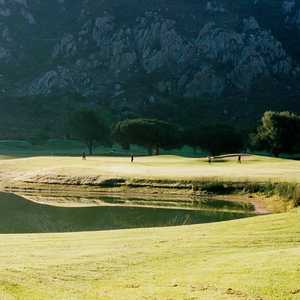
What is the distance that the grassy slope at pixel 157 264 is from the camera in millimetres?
15375

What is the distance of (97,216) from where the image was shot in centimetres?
4700

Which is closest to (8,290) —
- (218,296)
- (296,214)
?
(218,296)

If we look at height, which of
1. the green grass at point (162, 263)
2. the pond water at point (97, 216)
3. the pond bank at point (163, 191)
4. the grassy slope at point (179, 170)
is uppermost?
the grassy slope at point (179, 170)

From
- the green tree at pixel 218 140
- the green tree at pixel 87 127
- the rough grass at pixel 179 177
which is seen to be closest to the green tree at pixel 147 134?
the green tree at pixel 218 140

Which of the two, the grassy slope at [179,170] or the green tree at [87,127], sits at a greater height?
the green tree at [87,127]

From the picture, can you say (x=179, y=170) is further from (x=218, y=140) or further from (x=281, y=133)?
(x=218, y=140)

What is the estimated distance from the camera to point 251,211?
49.3 m

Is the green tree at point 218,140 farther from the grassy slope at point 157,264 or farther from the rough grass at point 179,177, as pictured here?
the grassy slope at point 157,264

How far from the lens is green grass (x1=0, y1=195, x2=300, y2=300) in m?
15.4

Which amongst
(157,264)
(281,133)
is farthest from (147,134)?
(157,264)

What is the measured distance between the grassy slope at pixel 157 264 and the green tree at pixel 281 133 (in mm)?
88643

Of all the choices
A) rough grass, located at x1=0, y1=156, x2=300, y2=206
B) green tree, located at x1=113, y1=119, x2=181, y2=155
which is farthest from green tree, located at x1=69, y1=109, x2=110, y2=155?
rough grass, located at x1=0, y1=156, x2=300, y2=206

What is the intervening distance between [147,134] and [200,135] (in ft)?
48.7

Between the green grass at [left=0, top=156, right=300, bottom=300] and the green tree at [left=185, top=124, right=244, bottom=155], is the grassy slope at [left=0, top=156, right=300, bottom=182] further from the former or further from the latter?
the green tree at [left=185, top=124, right=244, bottom=155]
